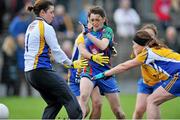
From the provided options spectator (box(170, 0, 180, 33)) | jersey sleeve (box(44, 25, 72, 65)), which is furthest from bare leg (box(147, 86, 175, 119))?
spectator (box(170, 0, 180, 33))

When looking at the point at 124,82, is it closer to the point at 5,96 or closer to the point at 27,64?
the point at 5,96

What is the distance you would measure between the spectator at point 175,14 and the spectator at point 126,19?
1.30 metres

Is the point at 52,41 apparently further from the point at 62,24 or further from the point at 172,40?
the point at 62,24

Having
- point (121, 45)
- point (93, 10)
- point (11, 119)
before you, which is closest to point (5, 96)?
point (121, 45)

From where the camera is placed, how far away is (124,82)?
26.9m

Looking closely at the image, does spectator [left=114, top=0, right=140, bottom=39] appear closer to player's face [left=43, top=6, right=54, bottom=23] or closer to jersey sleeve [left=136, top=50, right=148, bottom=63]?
jersey sleeve [left=136, top=50, right=148, bottom=63]

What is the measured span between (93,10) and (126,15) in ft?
37.5

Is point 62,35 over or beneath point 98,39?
beneath

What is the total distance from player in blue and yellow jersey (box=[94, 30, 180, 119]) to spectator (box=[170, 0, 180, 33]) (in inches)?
510

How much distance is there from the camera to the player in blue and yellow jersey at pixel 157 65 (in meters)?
13.6

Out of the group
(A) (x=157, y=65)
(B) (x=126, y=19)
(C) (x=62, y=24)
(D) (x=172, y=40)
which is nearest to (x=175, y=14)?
(B) (x=126, y=19)

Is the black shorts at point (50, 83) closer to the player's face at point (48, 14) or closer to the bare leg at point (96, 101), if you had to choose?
the player's face at point (48, 14)

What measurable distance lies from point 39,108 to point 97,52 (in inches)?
225

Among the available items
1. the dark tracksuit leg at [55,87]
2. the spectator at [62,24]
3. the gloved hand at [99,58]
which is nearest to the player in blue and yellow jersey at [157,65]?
the gloved hand at [99,58]
